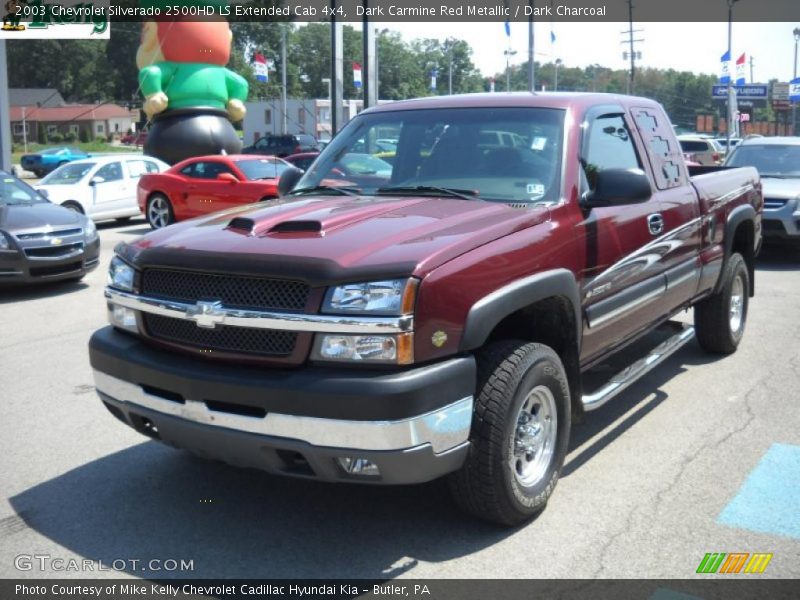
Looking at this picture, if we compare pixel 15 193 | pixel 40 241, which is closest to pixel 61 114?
pixel 15 193

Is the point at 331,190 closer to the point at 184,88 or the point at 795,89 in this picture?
the point at 184,88

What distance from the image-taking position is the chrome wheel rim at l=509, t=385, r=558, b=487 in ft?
12.9

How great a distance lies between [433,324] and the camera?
3365 millimetres

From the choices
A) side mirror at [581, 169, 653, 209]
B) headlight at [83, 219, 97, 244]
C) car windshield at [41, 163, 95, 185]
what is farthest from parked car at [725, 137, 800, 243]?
car windshield at [41, 163, 95, 185]

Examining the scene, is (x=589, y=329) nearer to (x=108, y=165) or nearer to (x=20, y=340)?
(x=20, y=340)

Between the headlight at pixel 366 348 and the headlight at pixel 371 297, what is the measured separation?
0.10 m

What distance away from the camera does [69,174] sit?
18.0 metres

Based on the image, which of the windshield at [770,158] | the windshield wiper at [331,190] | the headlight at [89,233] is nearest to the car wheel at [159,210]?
the headlight at [89,233]

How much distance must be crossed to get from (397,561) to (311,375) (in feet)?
3.12

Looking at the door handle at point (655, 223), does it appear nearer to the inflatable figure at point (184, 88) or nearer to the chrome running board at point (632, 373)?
the chrome running board at point (632, 373)

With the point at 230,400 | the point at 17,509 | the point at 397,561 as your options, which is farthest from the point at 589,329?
the point at 17,509

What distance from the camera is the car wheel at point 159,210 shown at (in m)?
17.1

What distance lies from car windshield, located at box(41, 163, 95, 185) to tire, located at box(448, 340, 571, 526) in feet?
51.4

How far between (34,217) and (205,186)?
6.35 m
